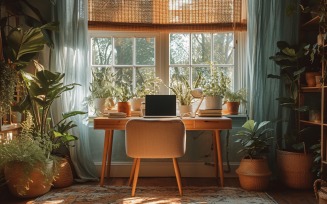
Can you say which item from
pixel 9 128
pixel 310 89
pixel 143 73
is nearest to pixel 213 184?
pixel 310 89

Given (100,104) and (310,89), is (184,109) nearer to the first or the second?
(100,104)

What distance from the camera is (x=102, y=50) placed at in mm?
4023

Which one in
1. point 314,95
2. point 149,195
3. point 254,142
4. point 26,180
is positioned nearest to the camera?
point 26,180

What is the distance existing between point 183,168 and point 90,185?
1040 millimetres

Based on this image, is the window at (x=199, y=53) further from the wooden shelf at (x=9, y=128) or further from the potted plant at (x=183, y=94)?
the wooden shelf at (x=9, y=128)

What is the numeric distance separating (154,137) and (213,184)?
1.02m

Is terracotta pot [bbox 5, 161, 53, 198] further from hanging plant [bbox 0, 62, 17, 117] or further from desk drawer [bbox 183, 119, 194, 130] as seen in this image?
desk drawer [bbox 183, 119, 194, 130]

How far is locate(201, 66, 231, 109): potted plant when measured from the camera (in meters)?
3.60

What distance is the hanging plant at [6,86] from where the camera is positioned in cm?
292

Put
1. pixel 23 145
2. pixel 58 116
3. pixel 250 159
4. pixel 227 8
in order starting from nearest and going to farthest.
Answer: pixel 23 145
pixel 250 159
pixel 58 116
pixel 227 8

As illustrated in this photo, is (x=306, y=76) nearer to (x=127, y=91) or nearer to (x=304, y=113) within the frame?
(x=304, y=113)

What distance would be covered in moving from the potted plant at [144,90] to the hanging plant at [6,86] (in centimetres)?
123

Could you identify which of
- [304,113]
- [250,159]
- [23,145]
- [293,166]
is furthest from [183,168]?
[23,145]

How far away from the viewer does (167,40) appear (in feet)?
13.1
